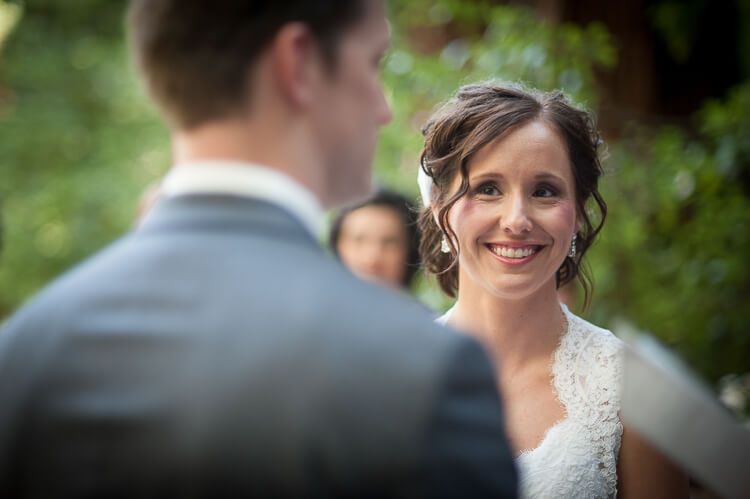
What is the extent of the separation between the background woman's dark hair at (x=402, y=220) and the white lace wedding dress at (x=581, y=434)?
2102mm

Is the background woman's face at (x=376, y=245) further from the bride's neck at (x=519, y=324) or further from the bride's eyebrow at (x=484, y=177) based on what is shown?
the bride's eyebrow at (x=484, y=177)

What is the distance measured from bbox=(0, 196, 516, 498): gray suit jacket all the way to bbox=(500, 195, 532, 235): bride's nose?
4.16 feet

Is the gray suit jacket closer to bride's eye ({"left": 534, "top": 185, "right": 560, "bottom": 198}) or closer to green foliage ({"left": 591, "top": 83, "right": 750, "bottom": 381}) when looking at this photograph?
bride's eye ({"left": 534, "top": 185, "right": 560, "bottom": 198})

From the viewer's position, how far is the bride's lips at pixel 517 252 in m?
2.35

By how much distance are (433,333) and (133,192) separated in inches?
306

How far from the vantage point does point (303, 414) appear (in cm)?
97

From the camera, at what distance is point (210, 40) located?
3.65 feet

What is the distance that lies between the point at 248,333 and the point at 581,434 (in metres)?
1.58

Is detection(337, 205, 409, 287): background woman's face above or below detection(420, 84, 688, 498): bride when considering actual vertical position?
above

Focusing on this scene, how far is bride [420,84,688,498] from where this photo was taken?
229 centimetres

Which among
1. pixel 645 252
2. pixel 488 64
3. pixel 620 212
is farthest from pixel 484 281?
pixel 645 252

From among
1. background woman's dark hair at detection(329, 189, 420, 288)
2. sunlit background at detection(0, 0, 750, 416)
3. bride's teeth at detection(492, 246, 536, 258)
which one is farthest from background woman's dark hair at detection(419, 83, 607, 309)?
background woman's dark hair at detection(329, 189, 420, 288)

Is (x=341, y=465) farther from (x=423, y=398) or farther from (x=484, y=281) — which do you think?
(x=484, y=281)

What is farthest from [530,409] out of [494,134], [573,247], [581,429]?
[494,134]
